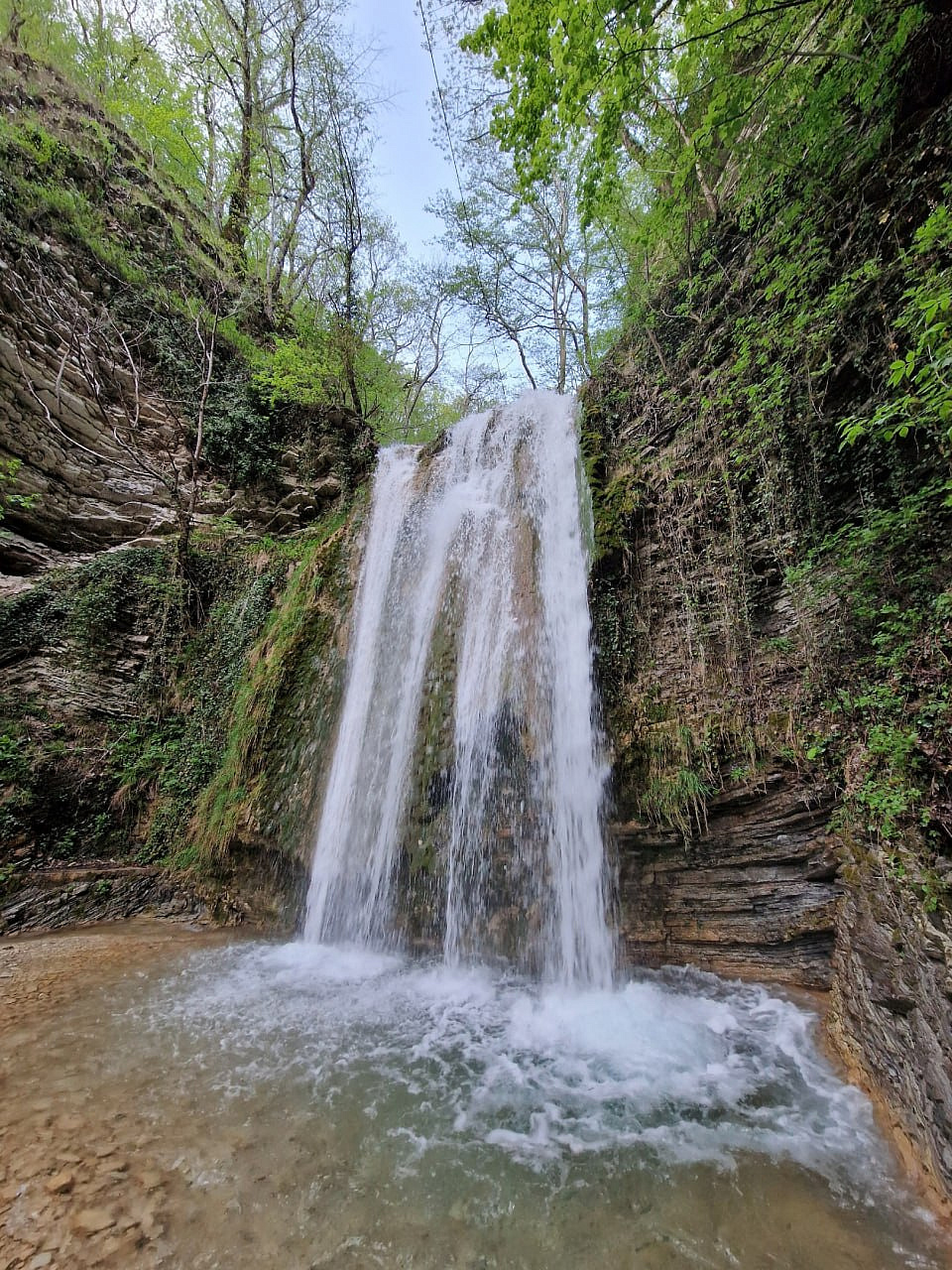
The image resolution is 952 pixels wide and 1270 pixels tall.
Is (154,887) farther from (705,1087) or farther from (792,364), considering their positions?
(792,364)

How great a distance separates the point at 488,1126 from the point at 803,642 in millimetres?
3727

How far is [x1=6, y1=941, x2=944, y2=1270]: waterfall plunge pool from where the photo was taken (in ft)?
6.23

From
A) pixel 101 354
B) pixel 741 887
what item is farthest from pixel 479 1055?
pixel 101 354

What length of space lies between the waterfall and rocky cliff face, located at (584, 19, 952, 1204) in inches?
16.8

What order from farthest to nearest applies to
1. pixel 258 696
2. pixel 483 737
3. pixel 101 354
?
pixel 101 354, pixel 258 696, pixel 483 737

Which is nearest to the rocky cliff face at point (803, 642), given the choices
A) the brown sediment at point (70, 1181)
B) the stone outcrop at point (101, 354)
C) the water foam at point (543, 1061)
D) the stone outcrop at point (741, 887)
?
the stone outcrop at point (741, 887)

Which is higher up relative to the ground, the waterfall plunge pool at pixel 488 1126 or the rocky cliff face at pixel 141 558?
the rocky cliff face at pixel 141 558

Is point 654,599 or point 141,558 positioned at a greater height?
point 141,558

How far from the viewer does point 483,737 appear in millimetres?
5145

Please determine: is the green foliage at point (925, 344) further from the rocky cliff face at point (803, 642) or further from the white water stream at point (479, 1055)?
the white water stream at point (479, 1055)

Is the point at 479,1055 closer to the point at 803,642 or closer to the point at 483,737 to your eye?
the point at 483,737

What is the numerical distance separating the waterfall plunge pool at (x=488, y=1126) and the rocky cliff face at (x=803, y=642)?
48 cm

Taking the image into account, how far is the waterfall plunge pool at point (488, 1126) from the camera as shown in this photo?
1.90 m

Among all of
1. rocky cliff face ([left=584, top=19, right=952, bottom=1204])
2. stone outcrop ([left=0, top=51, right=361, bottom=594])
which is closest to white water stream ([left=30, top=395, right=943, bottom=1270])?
rocky cliff face ([left=584, top=19, right=952, bottom=1204])
